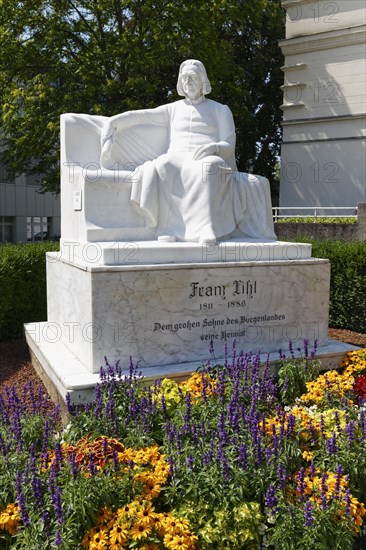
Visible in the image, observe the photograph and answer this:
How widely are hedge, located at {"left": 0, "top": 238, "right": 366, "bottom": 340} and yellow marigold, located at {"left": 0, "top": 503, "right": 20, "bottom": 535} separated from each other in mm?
4909

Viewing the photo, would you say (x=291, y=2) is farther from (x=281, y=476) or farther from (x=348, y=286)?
(x=281, y=476)

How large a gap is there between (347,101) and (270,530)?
67.3 feet

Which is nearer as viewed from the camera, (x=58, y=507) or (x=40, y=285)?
(x=58, y=507)

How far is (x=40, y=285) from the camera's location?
7547 millimetres

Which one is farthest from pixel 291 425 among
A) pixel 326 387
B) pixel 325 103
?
pixel 325 103

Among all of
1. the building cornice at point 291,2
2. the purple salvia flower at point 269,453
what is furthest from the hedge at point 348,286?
the building cornice at point 291,2

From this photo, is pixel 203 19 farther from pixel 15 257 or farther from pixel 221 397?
pixel 221 397

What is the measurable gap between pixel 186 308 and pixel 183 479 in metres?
2.20

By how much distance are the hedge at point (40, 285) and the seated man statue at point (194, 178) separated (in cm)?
252

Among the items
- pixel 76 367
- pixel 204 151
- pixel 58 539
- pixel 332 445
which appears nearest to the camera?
pixel 58 539

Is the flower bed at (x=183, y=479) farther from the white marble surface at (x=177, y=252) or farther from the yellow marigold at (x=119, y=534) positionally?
the white marble surface at (x=177, y=252)

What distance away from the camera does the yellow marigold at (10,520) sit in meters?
2.49

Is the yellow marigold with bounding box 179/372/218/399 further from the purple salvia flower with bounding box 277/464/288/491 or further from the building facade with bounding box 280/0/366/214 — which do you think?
the building facade with bounding box 280/0/366/214

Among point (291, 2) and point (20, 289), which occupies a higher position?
point (291, 2)
